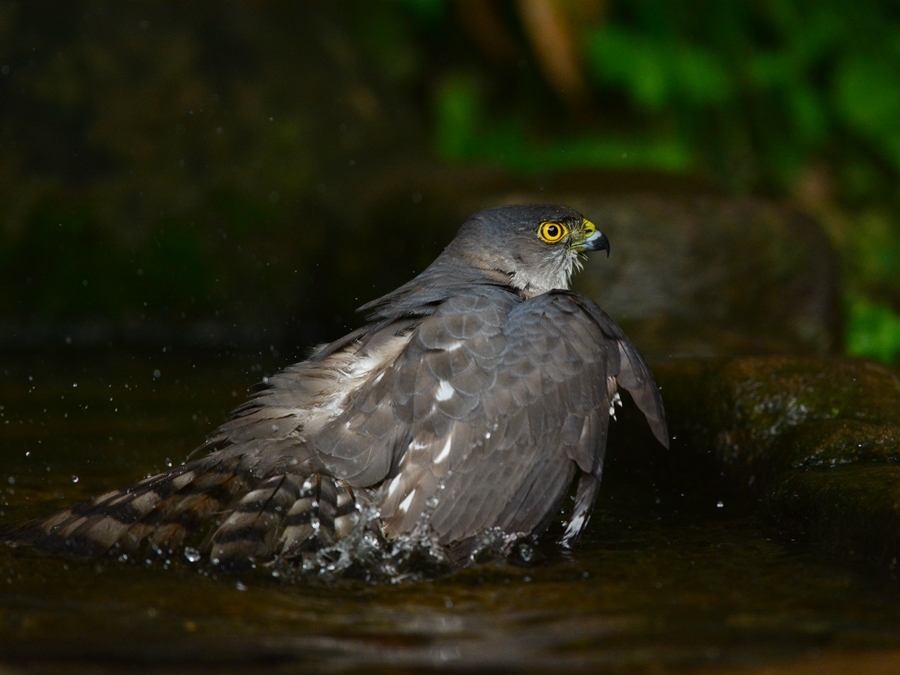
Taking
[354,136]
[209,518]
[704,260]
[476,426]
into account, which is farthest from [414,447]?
[354,136]

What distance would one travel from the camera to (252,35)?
8570 mm

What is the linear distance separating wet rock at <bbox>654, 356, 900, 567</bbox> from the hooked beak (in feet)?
1.98

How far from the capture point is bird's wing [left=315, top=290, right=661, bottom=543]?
325 centimetres

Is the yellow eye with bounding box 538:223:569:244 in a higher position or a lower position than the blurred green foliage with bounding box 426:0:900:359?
lower

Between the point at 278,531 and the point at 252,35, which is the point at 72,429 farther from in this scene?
the point at 252,35

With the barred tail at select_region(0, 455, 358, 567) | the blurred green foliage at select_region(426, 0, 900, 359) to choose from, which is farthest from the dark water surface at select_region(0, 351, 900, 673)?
the blurred green foliage at select_region(426, 0, 900, 359)

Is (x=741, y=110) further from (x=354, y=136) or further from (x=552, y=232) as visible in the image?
(x=552, y=232)

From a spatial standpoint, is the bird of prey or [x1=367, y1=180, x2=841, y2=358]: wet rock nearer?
the bird of prey

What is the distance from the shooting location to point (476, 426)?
130 inches

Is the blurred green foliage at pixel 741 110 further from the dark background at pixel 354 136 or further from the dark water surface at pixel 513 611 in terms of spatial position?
the dark water surface at pixel 513 611

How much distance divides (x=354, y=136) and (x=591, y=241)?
446 centimetres

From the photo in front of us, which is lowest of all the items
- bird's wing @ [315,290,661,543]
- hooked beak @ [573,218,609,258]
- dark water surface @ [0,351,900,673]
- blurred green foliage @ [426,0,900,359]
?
dark water surface @ [0,351,900,673]

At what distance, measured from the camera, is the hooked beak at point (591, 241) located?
4441mm

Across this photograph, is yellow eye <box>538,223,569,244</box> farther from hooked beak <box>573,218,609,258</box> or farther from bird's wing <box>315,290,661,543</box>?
bird's wing <box>315,290,661,543</box>
